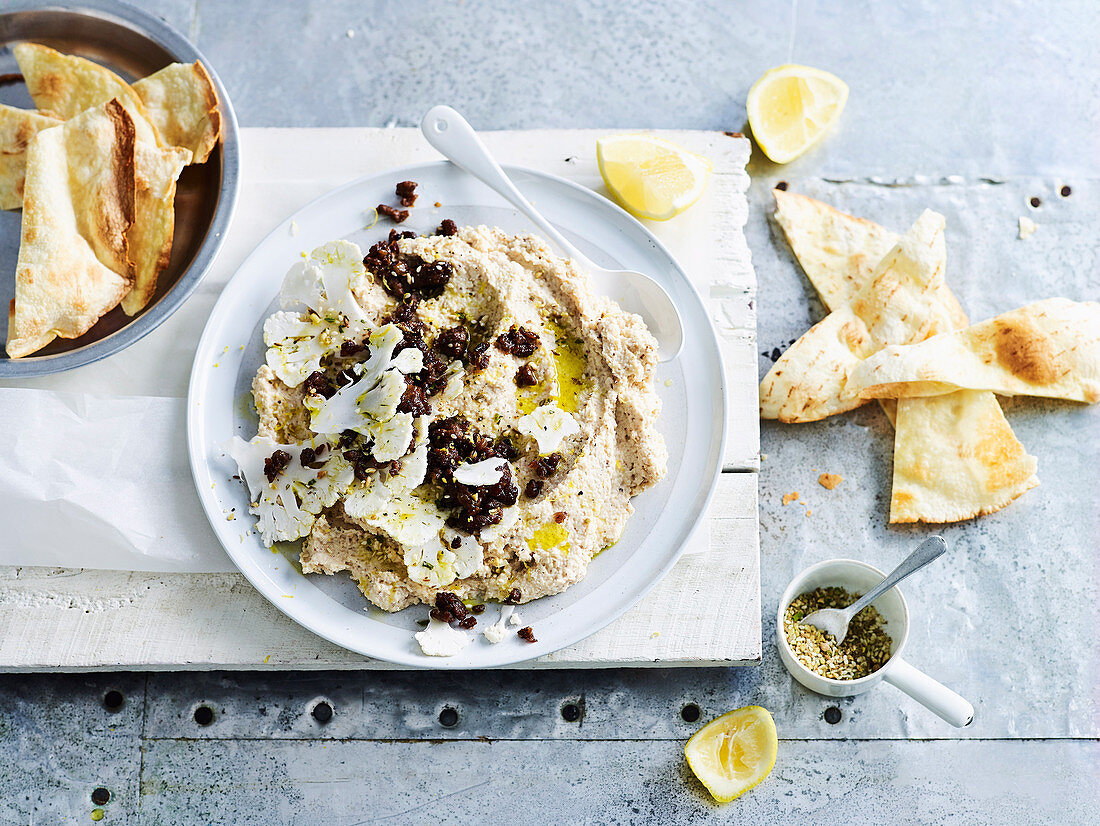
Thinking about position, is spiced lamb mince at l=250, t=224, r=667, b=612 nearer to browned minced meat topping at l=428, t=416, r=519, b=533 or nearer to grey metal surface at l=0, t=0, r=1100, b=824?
browned minced meat topping at l=428, t=416, r=519, b=533

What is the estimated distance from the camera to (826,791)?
2662mm

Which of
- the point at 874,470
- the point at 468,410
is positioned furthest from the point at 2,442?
the point at 874,470

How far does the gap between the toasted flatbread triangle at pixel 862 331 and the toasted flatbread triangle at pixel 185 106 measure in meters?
1.69

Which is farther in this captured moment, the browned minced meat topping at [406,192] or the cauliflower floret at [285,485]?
the browned minced meat topping at [406,192]

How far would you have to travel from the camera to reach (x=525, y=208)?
2.62 metres

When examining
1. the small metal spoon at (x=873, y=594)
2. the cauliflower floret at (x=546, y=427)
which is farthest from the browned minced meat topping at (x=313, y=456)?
the small metal spoon at (x=873, y=594)

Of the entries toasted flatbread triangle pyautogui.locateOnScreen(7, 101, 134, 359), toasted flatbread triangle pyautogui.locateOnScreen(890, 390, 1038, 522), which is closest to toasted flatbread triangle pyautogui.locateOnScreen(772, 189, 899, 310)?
toasted flatbread triangle pyautogui.locateOnScreen(890, 390, 1038, 522)

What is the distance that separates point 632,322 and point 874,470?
919mm

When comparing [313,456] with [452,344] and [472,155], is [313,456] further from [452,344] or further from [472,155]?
[472,155]

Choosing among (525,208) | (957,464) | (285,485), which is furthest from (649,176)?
(285,485)

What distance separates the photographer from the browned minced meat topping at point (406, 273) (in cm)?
245

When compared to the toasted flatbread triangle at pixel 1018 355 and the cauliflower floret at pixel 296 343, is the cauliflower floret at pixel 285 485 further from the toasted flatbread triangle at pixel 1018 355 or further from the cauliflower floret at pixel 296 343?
the toasted flatbread triangle at pixel 1018 355

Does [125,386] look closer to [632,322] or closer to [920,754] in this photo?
[632,322]

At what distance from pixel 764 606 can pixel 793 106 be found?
1.54m
